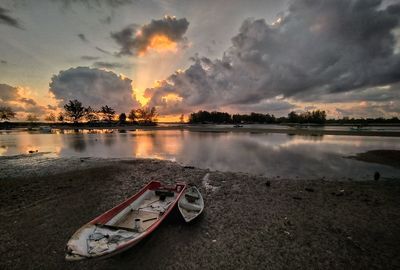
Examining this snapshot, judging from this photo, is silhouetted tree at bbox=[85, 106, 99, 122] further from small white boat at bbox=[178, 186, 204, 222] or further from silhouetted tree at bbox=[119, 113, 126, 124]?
A: small white boat at bbox=[178, 186, 204, 222]

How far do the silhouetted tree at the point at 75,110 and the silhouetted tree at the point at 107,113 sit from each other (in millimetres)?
16019

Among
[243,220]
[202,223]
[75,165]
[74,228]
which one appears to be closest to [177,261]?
[202,223]

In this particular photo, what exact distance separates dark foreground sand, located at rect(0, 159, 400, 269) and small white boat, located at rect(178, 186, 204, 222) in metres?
0.47

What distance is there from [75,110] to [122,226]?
594 feet

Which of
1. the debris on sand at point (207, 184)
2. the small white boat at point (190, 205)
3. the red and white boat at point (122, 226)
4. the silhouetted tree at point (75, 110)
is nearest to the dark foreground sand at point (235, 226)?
the debris on sand at point (207, 184)

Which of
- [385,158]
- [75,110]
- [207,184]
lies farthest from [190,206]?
[75,110]

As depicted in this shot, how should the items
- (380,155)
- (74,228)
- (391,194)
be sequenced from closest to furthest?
(74,228)
(391,194)
(380,155)

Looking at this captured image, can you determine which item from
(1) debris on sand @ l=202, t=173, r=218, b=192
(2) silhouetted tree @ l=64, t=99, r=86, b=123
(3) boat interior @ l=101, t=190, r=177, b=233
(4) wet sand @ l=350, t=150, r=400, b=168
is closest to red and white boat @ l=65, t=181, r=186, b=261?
(3) boat interior @ l=101, t=190, r=177, b=233

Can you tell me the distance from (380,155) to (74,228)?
120ft

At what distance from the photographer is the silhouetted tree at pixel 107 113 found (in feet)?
562

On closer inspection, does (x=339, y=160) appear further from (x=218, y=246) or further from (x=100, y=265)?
(x=100, y=265)

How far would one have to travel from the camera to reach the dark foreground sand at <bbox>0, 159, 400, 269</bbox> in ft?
21.2

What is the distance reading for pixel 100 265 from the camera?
20.6 ft

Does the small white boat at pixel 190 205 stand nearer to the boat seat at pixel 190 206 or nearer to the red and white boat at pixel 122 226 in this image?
the boat seat at pixel 190 206
